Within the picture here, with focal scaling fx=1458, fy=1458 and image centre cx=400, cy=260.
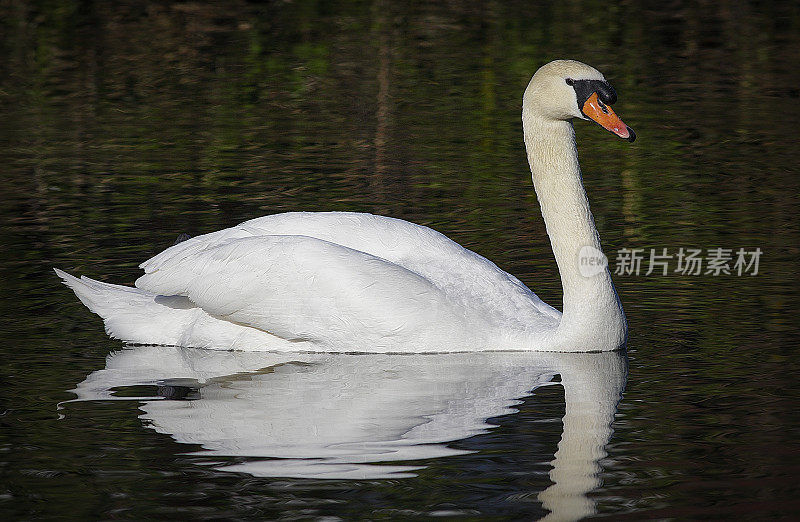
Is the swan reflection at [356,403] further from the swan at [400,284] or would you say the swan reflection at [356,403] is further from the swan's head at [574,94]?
the swan's head at [574,94]

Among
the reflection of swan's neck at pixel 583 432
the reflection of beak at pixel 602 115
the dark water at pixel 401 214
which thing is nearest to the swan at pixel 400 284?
the reflection of beak at pixel 602 115

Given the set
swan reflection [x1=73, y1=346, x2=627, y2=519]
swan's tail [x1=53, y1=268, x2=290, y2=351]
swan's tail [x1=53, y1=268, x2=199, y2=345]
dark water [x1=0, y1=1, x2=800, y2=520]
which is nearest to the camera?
dark water [x1=0, y1=1, x2=800, y2=520]

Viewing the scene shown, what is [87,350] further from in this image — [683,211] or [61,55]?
[61,55]

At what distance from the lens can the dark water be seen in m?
6.33

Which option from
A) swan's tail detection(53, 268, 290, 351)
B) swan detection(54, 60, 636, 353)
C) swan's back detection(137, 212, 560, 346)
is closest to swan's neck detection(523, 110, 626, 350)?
swan detection(54, 60, 636, 353)

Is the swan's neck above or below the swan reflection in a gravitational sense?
above

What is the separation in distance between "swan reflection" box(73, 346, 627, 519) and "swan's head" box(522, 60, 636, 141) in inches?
54.2

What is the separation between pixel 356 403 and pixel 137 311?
82.3 inches

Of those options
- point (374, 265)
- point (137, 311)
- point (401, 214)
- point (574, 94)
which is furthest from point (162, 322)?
point (401, 214)

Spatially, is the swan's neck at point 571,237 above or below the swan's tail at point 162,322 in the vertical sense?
above

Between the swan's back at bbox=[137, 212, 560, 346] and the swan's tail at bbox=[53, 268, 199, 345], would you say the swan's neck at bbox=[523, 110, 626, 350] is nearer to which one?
Answer: the swan's back at bbox=[137, 212, 560, 346]

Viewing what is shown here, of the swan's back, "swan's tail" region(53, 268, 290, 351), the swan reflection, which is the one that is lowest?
Result: the swan reflection

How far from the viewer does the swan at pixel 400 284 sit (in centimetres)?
838

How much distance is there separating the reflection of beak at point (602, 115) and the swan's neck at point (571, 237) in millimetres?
302
